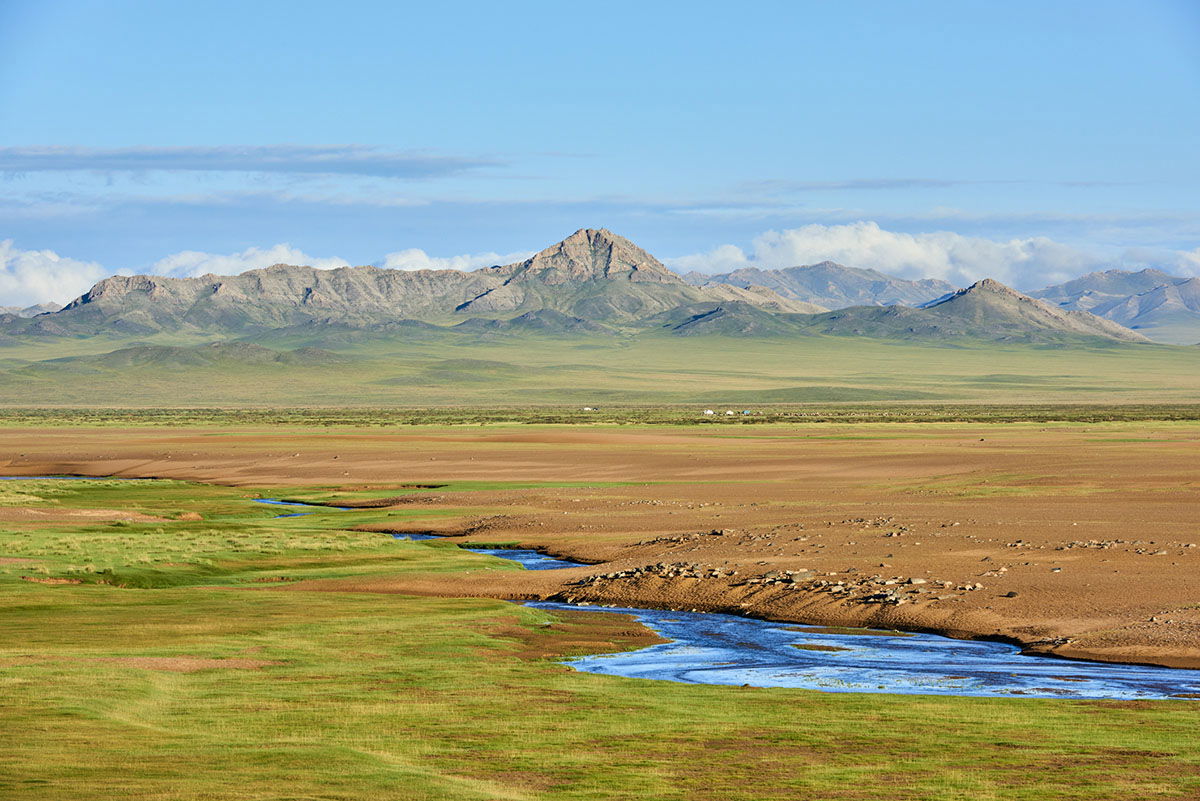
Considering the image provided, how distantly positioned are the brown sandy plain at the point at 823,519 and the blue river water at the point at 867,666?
148 centimetres

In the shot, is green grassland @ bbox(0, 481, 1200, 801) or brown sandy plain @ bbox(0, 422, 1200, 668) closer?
green grassland @ bbox(0, 481, 1200, 801)

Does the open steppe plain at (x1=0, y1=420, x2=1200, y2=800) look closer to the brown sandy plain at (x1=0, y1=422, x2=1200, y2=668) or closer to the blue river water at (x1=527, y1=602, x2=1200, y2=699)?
the brown sandy plain at (x1=0, y1=422, x2=1200, y2=668)

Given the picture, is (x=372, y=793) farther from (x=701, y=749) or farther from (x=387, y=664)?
(x=387, y=664)

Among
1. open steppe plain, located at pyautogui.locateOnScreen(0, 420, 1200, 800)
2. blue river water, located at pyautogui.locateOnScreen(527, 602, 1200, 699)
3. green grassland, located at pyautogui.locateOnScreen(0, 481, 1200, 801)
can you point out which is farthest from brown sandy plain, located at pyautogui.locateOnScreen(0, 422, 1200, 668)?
green grassland, located at pyautogui.locateOnScreen(0, 481, 1200, 801)

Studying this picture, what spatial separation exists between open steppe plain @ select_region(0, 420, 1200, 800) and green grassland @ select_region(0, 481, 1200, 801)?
0.09 m

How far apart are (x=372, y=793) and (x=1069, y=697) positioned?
15.5m

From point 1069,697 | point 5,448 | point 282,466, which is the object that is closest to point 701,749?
point 1069,697

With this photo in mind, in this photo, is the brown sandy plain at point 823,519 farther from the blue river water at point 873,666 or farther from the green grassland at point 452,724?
the green grassland at point 452,724

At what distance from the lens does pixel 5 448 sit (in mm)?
124625

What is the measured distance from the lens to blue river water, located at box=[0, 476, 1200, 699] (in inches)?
1165

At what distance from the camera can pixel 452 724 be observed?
25.2 metres

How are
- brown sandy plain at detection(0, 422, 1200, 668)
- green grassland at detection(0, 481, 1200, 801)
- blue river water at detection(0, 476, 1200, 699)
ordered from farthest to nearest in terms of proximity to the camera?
brown sandy plain at detection(0, 422, 1200, 668) < blue river water at detection(0, 476, 1200, 699) < green grassland at detection(0, 481, 1200, 801)

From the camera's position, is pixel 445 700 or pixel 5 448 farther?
pixel 5 448

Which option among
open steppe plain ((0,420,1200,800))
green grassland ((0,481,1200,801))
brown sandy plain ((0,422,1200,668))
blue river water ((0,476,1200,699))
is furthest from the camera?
brown sandy plain ((0,422,1200,668))
